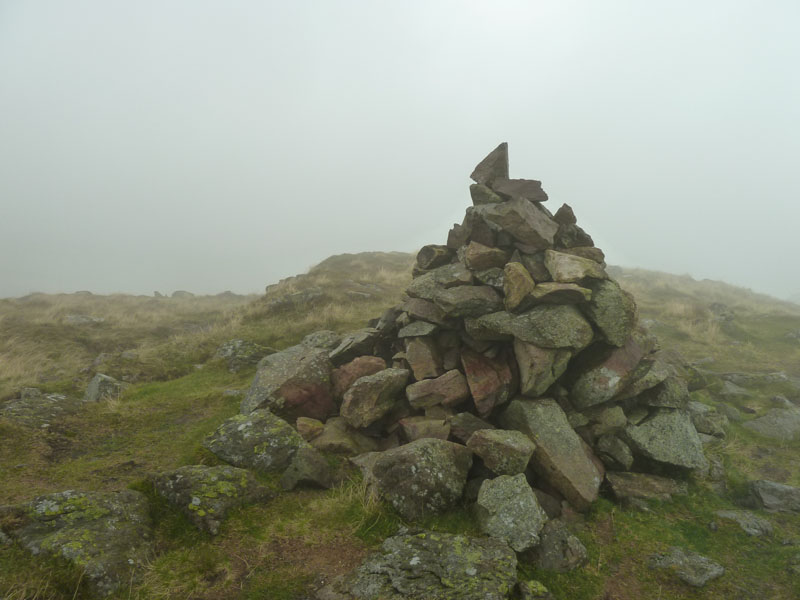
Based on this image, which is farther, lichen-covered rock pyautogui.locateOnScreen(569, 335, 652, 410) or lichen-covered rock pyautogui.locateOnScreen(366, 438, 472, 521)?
lichen-covered rock pyautogui.locateOnScreen(569, 335, 652, 410)

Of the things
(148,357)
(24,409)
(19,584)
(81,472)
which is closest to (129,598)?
(19,584)

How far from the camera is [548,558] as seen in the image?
7492mm

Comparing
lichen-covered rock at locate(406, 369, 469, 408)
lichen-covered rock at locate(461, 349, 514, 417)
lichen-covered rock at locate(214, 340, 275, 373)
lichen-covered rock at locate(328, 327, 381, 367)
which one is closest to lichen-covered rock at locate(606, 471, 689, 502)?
lichen-covered rock at locate(461, 349, 514, 417)

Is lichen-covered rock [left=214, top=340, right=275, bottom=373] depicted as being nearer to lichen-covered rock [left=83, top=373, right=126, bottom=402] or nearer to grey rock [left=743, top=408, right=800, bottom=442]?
lichen-covered rock [left=83, top=373, right=126, bottom=402]

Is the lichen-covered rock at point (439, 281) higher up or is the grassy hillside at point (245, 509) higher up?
the lichen-covered rock at point (439, 281)

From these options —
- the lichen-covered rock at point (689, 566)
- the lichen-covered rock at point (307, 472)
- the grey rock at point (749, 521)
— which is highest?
the lichen-covered rock at point (307, 472)

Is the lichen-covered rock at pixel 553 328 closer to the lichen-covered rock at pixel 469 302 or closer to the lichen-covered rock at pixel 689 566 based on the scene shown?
the lichen-covered rock at pixel 469 302

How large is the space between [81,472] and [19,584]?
4.45m

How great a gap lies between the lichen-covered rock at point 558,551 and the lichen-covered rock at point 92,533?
6.65 metres

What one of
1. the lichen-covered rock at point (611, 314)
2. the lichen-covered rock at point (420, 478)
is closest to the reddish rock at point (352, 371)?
the lichen-covered rock at point (420, 478)

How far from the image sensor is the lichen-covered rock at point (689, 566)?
7.44 meters

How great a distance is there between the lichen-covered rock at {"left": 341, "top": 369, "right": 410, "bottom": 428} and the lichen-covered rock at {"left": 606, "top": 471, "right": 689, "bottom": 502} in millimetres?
5752

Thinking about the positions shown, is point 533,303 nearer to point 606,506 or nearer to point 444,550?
point 606,506

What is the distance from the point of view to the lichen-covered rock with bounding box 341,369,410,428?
11.3m
